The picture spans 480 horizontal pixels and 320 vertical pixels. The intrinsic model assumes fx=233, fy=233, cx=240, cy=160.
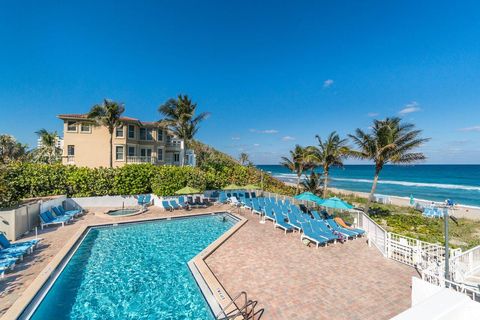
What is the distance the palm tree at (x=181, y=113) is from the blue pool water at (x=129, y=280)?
48.1ft

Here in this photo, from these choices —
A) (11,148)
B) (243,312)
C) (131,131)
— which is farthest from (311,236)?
(11,148)


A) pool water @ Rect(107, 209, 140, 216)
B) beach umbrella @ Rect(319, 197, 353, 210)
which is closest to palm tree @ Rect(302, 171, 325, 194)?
beach umbrella @ Rect(319, 197, 353, 210)

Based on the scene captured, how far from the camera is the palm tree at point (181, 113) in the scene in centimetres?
2558

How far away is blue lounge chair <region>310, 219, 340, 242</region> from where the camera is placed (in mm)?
10799

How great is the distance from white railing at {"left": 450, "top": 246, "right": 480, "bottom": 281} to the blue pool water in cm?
756

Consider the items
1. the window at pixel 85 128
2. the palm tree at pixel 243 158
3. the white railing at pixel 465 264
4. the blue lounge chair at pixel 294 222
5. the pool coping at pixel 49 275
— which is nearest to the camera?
the pool coping at pixel 49 275

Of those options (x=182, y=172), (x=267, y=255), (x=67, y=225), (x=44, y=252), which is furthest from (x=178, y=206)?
(x=267, y=255)

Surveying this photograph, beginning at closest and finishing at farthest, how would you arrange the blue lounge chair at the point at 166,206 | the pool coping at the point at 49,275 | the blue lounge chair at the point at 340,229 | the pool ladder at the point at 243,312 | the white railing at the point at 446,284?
1. the pool ladder at the point at 243,312
2. the pool coping at the point at 49,275
3. the white railing at the point at 446,284
4. the blue lounge chair at the point at 340,229
5. the blue lounge chair at the point at 166,206

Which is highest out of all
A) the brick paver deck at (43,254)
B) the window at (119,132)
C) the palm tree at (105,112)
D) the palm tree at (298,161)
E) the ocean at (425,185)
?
the palm tree at (105,112)

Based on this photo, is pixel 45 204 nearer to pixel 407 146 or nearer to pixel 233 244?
pixel 233 244

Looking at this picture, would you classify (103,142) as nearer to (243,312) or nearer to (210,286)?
(210,286)

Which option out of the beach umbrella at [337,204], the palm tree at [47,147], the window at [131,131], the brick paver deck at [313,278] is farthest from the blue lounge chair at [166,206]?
the palm tree at [47,147]

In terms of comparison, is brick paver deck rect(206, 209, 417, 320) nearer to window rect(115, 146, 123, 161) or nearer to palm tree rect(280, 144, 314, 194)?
palm tree rect(280, 144, 314, 194)

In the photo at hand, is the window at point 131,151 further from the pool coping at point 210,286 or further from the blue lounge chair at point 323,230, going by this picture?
the blue lounge chair at point 323,230
